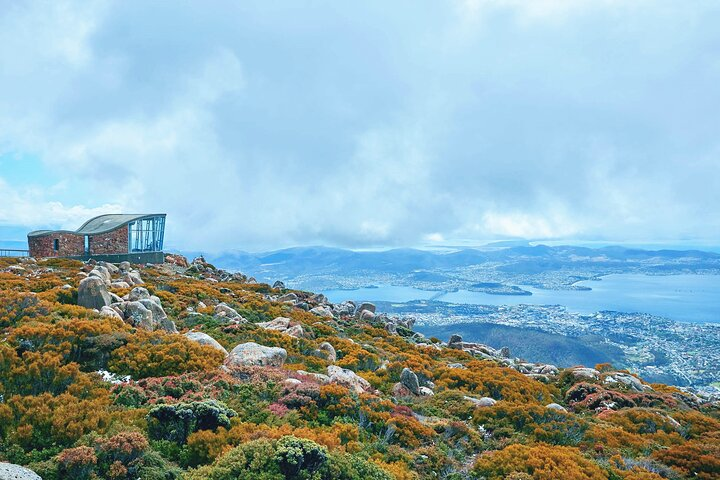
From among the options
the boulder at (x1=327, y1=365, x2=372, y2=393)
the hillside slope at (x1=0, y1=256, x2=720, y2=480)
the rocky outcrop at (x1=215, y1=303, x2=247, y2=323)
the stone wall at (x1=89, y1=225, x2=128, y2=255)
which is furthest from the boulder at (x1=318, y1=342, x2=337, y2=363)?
the stone wall at (x1=89, y1=225, x2=128, y2=255)

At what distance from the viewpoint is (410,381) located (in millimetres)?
17703

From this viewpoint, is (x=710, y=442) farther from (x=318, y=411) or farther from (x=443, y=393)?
(x=318, y=411)

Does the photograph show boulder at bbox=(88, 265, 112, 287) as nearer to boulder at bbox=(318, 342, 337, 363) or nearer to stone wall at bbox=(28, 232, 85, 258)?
boulder at bbox=(318, 342, 337, 363)

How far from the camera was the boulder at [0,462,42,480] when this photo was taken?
22.1 feet

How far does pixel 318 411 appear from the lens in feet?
37.8

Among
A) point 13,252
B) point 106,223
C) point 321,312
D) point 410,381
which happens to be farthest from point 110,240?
point 410,381

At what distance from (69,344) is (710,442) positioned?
20.9 metres

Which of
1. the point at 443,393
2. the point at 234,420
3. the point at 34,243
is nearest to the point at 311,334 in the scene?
the point at 443,393

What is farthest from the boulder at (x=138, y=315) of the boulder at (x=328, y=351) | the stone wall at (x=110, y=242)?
the stone wall at (x=110, y=242)

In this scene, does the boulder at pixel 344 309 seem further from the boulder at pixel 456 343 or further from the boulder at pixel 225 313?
the boulder at pixel 225 313

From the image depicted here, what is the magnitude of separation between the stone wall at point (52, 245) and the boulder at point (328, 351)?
34.8 metres

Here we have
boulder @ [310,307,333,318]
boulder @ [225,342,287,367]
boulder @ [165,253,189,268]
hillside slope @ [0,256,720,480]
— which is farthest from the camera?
boulder @ [165,253,189,268]

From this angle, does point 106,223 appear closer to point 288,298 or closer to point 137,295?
point 288,298

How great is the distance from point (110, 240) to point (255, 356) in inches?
1492
